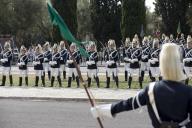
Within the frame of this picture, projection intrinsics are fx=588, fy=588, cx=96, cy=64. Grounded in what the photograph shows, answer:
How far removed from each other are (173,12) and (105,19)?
6.34m

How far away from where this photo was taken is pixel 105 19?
5256 cm

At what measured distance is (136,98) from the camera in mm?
5613

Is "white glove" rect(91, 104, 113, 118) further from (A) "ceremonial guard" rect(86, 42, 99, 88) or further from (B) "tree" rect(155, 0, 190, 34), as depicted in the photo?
(B) "tree" rect(155, 0, 190, 34)

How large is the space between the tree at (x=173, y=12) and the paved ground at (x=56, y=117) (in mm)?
32270

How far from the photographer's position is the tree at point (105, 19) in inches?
2055

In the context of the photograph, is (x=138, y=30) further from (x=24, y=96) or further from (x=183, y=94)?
(x=183, y=94)

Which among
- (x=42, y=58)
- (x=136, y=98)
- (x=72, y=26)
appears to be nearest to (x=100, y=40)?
(x=72, y=26)

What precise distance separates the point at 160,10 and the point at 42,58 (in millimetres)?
27719

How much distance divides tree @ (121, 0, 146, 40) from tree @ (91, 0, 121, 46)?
20.6 ft

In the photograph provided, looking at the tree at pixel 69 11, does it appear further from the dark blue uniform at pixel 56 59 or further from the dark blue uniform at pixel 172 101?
the dark blue uniform at pixel 172 101

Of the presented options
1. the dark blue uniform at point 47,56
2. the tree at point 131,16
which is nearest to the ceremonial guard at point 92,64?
the dark blue uniform at point 47,56

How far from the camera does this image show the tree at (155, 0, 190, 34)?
49625mm

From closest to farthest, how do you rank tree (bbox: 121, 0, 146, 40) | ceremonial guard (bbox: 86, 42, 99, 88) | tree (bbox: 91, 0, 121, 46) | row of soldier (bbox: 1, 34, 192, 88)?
row of soldier (bbox: 1, 34, 192, 88) < ceremonial guard (bbox: 86, 42, 99, 88) < tree (bbox: 121, 0, 146, 40) < tree (bbox: 91, 0, 121, 46)

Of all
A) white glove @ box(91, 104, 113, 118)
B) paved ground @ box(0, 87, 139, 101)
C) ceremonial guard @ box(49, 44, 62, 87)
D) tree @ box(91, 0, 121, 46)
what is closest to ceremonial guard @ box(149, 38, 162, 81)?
paved ground @ box(0, 87, 139, 101)
